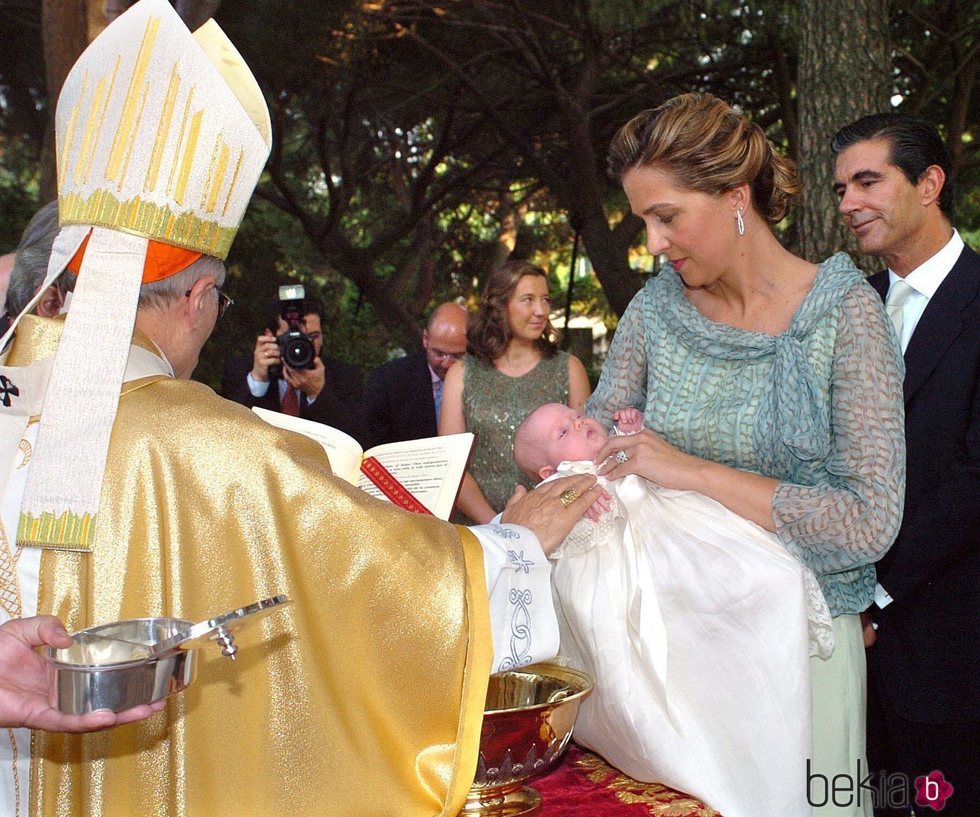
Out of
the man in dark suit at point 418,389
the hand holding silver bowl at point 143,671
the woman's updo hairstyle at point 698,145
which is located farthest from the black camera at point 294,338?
the hand holding silver bowl at point 143,671

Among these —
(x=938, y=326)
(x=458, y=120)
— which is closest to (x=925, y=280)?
(x=938, y=326)

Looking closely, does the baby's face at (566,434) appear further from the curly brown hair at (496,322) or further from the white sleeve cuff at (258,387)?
the white sleeve cuff at (258,387)

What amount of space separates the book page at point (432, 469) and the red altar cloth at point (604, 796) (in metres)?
0.57

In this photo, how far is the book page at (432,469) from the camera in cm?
237

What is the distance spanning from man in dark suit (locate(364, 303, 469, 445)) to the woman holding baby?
283 centimetres

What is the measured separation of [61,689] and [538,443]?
1.27 meters

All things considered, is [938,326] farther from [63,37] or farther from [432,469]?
[63,37]

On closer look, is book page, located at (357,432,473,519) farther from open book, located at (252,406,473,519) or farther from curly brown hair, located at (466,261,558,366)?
curly brown hair, located at (466,261,558,366)

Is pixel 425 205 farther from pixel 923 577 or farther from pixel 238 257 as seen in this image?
pixel 923 577

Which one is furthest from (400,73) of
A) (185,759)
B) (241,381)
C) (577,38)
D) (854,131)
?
(185,759)

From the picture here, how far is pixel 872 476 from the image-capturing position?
7.11 feet
